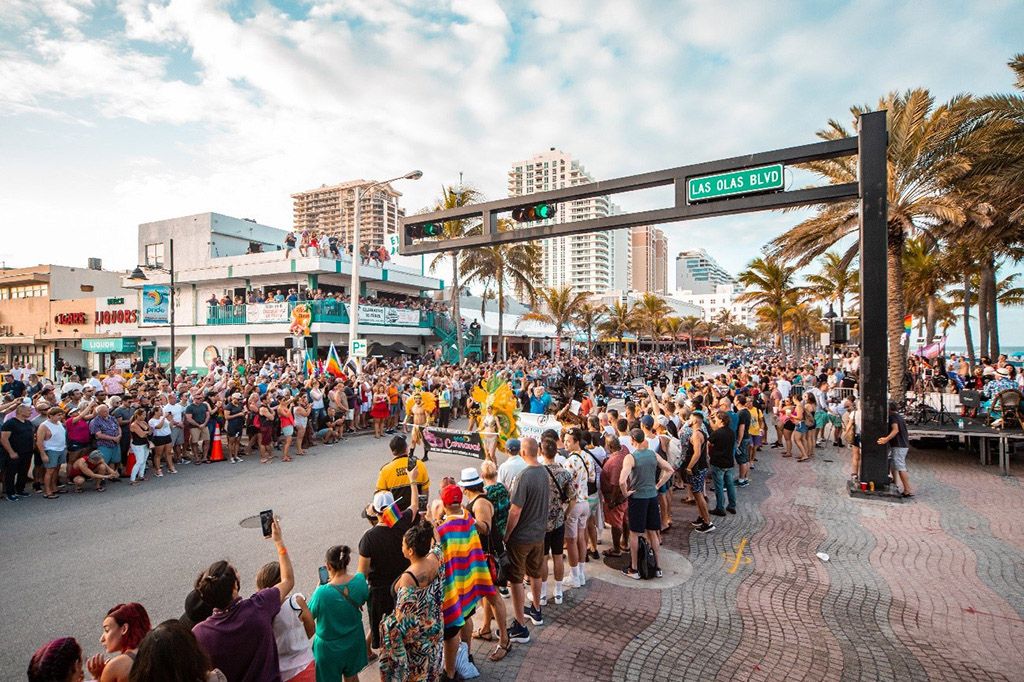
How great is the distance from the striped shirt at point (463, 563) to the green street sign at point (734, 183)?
24.1 ft

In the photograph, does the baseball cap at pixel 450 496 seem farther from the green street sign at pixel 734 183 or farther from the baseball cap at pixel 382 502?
the green street sign at pixel 734 183

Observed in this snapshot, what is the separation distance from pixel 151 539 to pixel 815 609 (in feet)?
26.5

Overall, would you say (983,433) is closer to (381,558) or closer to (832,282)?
(381,558)

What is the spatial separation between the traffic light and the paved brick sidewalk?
6411mm

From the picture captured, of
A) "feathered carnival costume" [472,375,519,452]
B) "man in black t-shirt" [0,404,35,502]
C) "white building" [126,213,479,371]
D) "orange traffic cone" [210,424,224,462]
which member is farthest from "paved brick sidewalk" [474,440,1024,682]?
"white building" [126,213,479,371]

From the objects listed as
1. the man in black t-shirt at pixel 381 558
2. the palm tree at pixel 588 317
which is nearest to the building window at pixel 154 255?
the palm tree at pixel 588 317

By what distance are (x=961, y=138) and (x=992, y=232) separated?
175 inches

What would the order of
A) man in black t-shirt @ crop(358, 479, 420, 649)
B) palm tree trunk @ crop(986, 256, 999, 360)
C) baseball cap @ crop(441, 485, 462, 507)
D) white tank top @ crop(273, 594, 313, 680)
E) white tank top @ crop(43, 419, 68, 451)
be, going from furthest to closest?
palm tree trunk @ crop(986, 256, 999, 360) < white tank top @ crop(43, 419, 68, 451) < baseball cap @ crop(441, 485, 462, 507) < man in black t-shirt @ crop(358, 479, 420, 649) < white tank top @ crop(273, 594, 313, 680)

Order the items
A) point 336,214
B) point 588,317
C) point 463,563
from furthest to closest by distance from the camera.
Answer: point 336,214 < point 588,317 < point 463,563

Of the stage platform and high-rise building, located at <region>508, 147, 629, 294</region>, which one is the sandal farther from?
high-rise building, located at <region>508, 147, 629, 294</region>

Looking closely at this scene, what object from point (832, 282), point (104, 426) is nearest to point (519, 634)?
point (104, 426)

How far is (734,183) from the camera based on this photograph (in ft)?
29.2

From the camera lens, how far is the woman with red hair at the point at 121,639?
2.38m

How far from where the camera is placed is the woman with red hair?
93.8 inches
